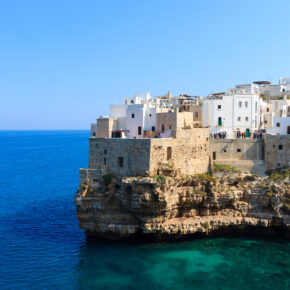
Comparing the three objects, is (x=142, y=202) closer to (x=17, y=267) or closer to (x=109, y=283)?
(x=109, y=283)

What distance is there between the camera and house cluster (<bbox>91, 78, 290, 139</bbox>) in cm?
3247

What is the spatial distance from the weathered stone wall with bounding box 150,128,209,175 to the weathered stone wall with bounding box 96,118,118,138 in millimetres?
6278

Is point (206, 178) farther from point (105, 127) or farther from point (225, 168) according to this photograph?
point (105, 127)

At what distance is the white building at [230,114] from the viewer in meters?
36.7

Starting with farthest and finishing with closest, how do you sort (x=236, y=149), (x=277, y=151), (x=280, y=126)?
(x=280, y=126) → (x=236, y=149) → (x=277, y=151)

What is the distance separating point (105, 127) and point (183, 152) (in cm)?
763

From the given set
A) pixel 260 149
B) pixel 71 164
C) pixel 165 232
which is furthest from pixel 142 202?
pixel 71 164

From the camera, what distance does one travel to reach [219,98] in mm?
37812

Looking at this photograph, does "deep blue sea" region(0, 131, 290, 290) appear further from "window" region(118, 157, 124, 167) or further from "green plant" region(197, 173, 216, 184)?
"window" region(118, 157, 124, 167)

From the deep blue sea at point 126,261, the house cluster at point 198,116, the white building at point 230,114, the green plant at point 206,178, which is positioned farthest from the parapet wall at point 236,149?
the deep blue sea at point 126,261

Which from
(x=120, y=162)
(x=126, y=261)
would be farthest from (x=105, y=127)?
(x=126, y=261)

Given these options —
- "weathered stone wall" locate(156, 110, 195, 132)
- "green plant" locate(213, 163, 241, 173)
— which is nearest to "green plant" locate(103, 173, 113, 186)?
"weathered stone wall" locate(156, 110, 195, 132)

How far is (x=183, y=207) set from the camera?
29672mm

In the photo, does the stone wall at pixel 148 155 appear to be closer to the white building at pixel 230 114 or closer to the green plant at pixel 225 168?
the green plant at pixel 225 168
